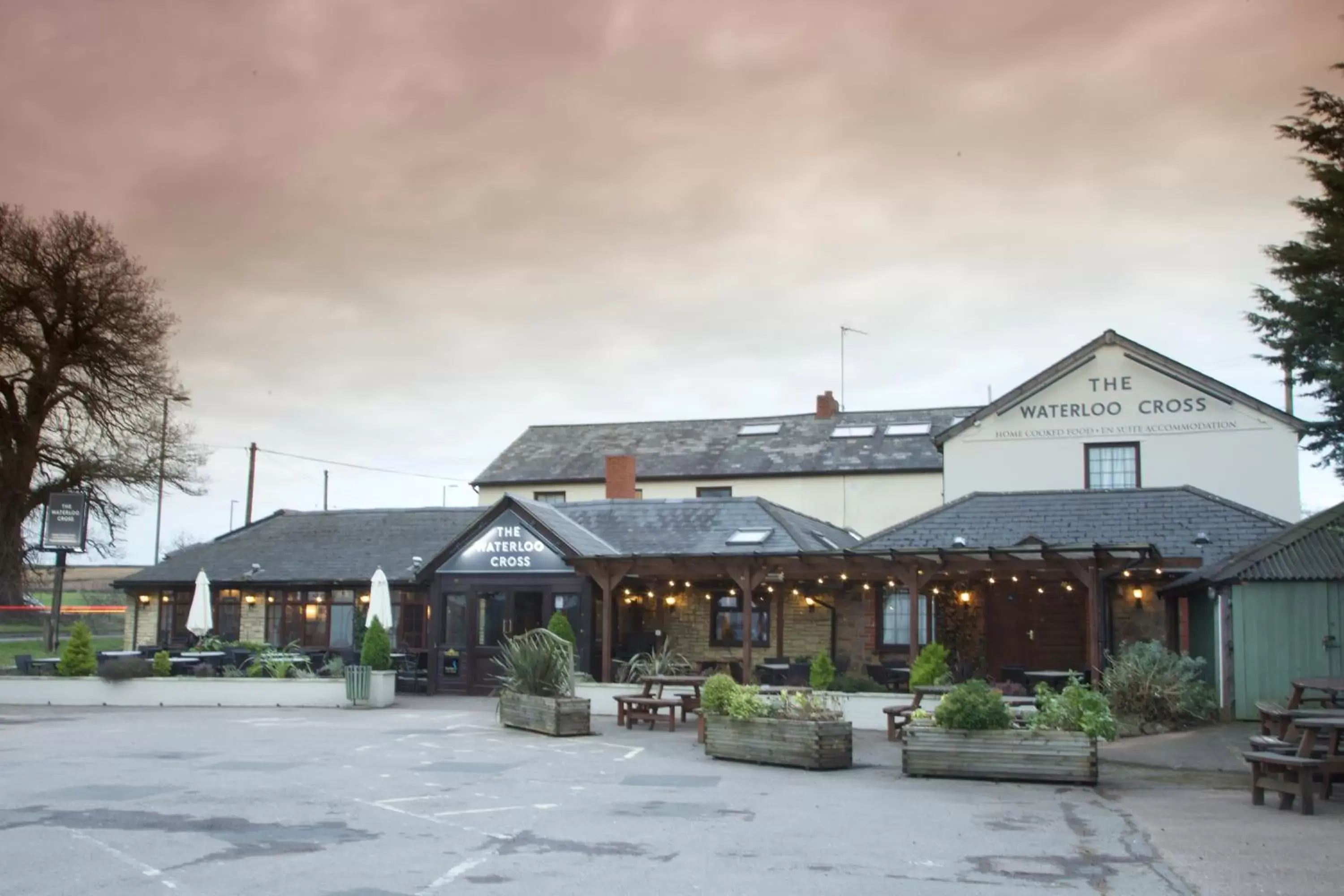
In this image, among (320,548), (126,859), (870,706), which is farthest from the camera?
(320,548)

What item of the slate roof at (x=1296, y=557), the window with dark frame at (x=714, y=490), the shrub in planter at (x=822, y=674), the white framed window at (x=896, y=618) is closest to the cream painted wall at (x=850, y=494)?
the window with dark frame at (x=714, y=490)

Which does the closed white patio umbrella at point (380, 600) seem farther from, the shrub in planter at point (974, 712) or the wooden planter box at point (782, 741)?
the shrub in planter at point (974, 712)

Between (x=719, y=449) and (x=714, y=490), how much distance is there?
1.80 meters

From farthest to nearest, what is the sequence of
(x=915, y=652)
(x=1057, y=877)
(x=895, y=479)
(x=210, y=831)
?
(x=895, y=479) → (x=915, y=652) → (x=210, y=831) → (x=1057, y=877)

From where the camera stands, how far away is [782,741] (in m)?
14.0

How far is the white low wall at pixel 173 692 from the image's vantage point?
22719 millimetres

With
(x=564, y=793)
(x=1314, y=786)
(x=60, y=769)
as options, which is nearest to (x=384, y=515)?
(x=60, y=769)

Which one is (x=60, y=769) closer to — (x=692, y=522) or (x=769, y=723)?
(x=769, y=723)

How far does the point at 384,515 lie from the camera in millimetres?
32312

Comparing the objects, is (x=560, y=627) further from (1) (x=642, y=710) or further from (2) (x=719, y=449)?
(2) (x=719, y=449)

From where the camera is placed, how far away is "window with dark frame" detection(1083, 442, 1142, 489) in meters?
28.6

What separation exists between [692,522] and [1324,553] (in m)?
12.5

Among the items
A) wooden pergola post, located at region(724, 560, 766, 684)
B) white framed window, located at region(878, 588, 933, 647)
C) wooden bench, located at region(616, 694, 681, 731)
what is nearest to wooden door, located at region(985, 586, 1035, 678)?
white framed window, located at region(878, 588, 933, 647)

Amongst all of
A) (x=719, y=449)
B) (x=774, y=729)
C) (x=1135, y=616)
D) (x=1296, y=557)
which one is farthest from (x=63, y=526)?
(x=1296, y=557)
